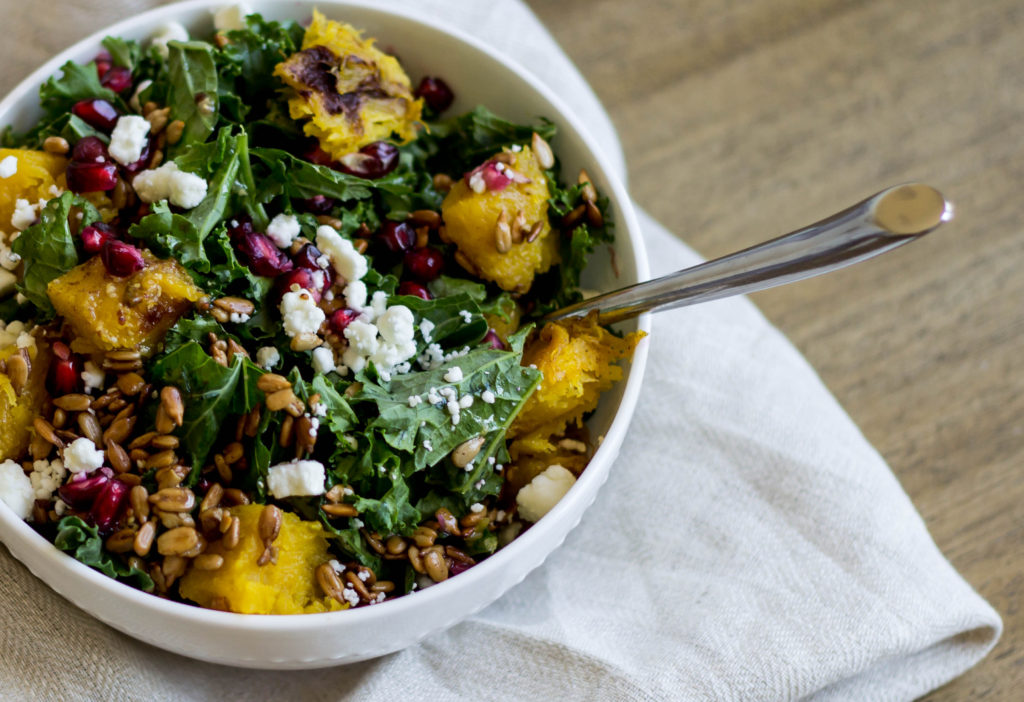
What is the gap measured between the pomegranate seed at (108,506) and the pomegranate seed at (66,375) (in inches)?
9.5

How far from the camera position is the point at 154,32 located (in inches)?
104

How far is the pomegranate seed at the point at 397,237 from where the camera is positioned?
8.10ft

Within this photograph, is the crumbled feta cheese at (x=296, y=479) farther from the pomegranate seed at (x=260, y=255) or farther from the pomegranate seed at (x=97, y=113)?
the pomegranate seed at (x=97, y=113)

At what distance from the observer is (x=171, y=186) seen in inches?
89.7

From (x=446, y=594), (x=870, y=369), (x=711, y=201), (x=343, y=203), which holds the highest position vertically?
(x=343, y=203)

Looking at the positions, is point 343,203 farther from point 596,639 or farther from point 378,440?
point 596,639

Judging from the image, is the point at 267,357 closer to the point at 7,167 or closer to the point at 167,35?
the point at 7,167

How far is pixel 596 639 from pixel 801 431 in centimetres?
85

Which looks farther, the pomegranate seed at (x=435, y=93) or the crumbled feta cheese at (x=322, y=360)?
the pomegranate seed at (x=435, y=93)

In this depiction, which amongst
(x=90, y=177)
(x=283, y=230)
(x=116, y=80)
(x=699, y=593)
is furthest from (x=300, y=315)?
(x=699, y=593)

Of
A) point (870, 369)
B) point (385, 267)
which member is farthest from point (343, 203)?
point (870, 369)

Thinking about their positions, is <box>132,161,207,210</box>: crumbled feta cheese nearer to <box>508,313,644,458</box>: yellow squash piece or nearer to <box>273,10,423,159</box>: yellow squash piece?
<box>273,10,423,159</box>: yellow squash piece

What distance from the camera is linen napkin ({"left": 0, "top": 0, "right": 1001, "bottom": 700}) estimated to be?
243cm

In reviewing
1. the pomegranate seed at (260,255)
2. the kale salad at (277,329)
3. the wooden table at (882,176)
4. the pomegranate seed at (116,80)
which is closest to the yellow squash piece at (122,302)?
the kale salad at (277,329)
